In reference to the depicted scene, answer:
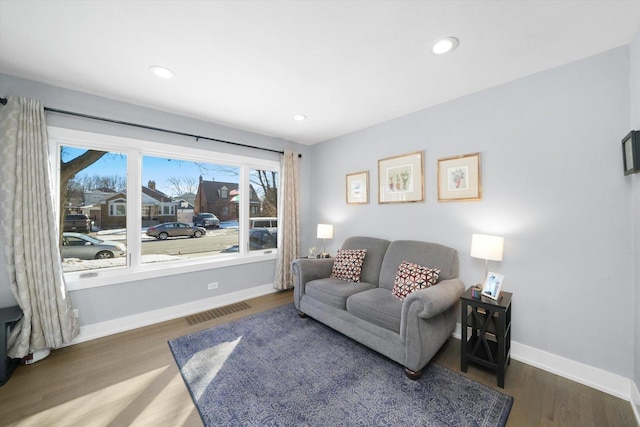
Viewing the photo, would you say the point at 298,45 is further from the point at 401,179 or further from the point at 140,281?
the point at 140,281

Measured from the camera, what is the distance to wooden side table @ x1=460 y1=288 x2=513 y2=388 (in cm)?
182

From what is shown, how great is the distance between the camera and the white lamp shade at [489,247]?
206cm

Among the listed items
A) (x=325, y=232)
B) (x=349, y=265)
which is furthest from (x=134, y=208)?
(x=349, y=265)

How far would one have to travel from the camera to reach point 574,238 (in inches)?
76.5

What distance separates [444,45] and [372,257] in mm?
2238

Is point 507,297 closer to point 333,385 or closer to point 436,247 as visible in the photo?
point 436,247

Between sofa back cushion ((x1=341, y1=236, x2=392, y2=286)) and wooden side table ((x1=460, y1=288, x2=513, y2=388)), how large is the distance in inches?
42.0

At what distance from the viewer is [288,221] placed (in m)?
4.02

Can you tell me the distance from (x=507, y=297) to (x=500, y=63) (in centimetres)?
193

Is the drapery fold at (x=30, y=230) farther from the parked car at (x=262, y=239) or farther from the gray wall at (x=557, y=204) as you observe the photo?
the gray wall at (x=557, y=204)

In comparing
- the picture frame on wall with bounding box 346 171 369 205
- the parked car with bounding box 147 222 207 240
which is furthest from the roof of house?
the picture frame on wall with bounding box 346 171 369 205

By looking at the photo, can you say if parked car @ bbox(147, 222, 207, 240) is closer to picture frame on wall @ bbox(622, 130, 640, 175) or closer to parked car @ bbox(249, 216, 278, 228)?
parked car @ bbox(249, 216, 278, 228)

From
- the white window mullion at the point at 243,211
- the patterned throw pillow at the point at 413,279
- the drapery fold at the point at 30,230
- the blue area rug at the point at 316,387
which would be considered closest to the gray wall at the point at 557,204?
the patterned throw pillow at the point at 413,279

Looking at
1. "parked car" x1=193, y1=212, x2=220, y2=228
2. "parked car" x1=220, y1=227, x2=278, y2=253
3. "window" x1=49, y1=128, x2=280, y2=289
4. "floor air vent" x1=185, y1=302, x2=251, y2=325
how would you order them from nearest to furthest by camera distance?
"window" x1=49, y1=128, x2=280, y2=289 → "floor air vent" x1=185, y1=302, x2=251, y2=325 → "parked car" x1=193, y1=212, x2=220, y2=228 → "parked car" x1=220, y1=227, x2=278, y2=253
